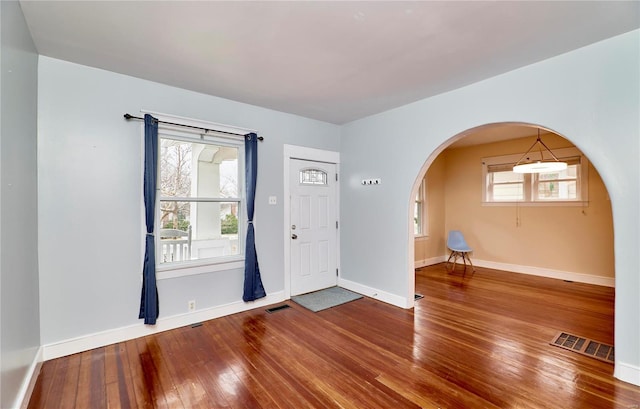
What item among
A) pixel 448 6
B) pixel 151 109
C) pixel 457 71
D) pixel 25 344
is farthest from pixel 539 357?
pixel 151 109

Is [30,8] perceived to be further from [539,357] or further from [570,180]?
[570,180]

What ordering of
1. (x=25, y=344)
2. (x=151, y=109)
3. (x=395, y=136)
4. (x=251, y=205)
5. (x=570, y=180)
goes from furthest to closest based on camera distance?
1. (x=570, y=180)
2. (x=395, y=136)
3. (x=251, y=205)
4. (x=151, y=109)
5. (x=25, y=344)

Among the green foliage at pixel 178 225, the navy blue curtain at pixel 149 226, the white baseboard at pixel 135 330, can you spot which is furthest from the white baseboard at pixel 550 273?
the navy blue curtain at pixel 149 226

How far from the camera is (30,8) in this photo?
192 centimetres

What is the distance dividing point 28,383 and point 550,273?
7154mm

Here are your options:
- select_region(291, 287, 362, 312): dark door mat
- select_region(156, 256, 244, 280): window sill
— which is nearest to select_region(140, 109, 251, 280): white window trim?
select_region(156, 256, 244, 280): window sill

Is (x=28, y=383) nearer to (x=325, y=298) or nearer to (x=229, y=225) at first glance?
(x=229, y=225)

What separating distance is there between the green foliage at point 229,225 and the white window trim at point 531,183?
17.3ft

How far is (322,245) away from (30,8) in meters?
3.93

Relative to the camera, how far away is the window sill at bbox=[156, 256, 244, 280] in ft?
10.2

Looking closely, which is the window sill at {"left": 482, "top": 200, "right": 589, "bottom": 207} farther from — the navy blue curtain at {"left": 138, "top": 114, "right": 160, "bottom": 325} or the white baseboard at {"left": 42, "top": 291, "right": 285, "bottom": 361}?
the navy blue curtain at {"left": 138, "top": 114, "right": 160, "bottom": 325}

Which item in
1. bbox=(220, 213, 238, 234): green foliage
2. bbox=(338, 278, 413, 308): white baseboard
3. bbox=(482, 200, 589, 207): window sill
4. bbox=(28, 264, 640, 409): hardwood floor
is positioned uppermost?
bbox=(482, 200, 589, 207): window sill

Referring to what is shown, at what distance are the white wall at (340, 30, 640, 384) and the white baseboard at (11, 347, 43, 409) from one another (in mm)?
3637

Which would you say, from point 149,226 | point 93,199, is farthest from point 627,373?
point 93,199
